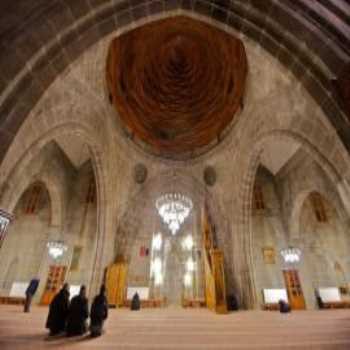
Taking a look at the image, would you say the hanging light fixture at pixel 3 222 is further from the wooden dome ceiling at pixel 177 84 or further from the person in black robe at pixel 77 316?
the wooden dome ceiling at pixel 177 84

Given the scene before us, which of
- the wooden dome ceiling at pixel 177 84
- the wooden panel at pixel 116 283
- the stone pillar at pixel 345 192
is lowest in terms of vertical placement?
the wooden panel at pixel 116 283

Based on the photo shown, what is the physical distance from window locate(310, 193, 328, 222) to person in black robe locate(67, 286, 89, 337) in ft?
47.6

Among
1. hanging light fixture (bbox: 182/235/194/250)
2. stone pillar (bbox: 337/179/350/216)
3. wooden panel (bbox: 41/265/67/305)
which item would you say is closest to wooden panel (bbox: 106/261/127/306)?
wooden panel (bbox: 41/265/67/305)

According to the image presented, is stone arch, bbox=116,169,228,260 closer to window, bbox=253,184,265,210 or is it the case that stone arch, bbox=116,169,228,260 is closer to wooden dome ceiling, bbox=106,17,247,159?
wooden dome ceiling, bbox=106,17,247,159

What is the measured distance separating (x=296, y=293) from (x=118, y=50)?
15.7 meters

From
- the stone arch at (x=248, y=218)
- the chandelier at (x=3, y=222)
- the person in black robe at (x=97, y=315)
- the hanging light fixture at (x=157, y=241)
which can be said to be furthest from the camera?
the hanging light fixture at (x=157, y=241)

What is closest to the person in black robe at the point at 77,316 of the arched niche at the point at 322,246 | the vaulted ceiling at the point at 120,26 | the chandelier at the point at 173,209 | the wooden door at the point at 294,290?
the vaulted ceiling at the point at 120,26

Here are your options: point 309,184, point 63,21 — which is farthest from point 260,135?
point 63,21

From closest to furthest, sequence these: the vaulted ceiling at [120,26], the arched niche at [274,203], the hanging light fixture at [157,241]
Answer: the vaulted ceiling at [120,26]
the arched niche at [274,203]
the hanging light fixture at [157,241]

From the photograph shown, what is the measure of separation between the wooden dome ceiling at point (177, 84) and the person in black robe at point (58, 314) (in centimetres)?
918

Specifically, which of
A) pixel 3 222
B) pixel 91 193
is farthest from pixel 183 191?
pixel 3 222

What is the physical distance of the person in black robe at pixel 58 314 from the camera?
4168mm

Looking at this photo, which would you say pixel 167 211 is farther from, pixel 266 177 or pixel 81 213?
pixel 266 177

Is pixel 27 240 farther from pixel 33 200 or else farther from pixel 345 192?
pixel 345 192
